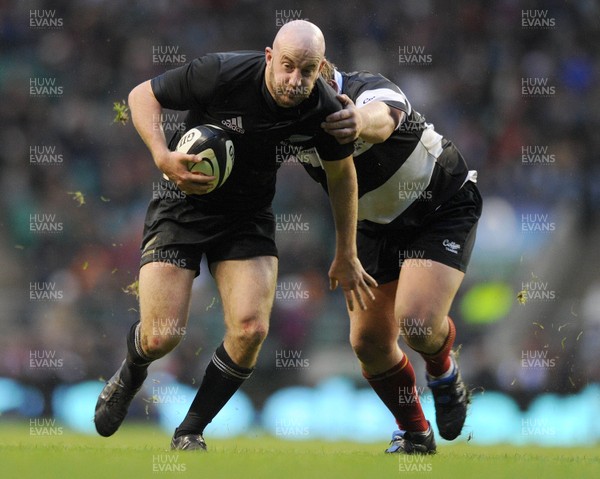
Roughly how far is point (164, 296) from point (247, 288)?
460 mm

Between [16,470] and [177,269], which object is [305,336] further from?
[16,470]

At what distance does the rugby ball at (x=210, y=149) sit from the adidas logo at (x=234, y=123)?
2.2 inches

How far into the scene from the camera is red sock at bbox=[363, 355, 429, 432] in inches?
265

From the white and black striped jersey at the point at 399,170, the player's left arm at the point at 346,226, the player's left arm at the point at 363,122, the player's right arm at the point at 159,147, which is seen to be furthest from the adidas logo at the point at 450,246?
the player's right arm at the point at 159,147

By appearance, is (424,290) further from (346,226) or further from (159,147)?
(159,147)

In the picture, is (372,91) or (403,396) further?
(403,396)

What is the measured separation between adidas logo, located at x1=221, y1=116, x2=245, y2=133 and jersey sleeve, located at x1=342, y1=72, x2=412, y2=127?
68 centimetres

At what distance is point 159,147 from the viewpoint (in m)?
5.62

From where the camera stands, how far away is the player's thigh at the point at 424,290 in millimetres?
6281
